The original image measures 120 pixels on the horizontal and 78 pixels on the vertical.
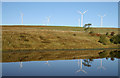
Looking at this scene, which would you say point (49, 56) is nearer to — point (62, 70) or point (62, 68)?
point (62, 68)

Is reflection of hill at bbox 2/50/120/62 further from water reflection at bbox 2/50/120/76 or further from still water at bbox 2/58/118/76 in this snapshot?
still water at bbox 2/58/118/76

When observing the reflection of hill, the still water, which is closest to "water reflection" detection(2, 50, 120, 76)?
the still water

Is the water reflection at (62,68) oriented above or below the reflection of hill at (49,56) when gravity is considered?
above

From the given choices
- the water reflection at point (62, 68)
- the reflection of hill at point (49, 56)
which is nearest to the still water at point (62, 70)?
the water reflection at point (62, 68)

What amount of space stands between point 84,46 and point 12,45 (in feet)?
96.0

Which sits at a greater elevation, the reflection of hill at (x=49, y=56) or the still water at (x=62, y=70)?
the still water at (x=62, y=70)

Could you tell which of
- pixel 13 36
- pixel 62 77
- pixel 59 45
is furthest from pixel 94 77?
pixel 13 36

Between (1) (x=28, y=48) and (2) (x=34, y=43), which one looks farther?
(2) (x=34, y=43)

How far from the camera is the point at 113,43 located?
81.0 meters

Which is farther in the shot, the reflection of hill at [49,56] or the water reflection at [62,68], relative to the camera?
the reflection of hill at [49,56]

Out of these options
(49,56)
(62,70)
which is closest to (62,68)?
(62,70)

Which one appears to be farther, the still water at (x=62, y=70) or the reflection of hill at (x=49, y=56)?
the reflection of hill at (x=49, y=56)

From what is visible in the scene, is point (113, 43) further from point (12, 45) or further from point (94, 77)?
point (94, 77)

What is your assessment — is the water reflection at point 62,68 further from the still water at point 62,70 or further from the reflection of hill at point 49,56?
the reflection of hill at point 49,56
